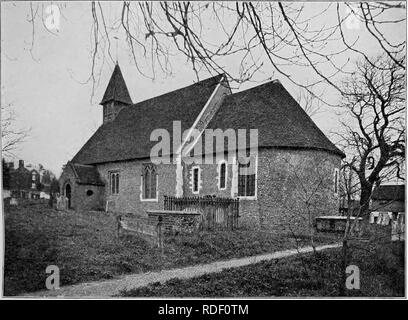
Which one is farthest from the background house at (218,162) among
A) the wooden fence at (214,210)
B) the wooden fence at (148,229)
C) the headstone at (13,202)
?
the headstone at (13,202)

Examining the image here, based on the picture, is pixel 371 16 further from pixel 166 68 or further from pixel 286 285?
pixel 286 285

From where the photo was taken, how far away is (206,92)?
15297 millimetres

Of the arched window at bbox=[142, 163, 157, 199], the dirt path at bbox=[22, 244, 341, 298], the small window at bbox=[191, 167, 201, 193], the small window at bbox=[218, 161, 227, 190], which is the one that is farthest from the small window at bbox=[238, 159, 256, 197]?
the arched window at bbox=[142, 163, 157, 199]

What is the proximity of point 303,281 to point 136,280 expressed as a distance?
2.49 meters

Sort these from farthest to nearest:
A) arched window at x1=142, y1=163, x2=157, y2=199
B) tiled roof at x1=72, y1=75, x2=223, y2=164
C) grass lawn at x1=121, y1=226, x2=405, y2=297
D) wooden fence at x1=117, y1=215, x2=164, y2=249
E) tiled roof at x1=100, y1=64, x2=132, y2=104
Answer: arched window at x1=142, y1=163, x2=157, y2=199 → tiled roof at x1=72, y1=75, x2=223, y2=164 → wooden fence at x1=117, y1=215, x2=164, y2=249 → tiled roof at x1=100, y1=64, x2=132, y2=104 → grass lawn at x1=121, y1=226, x2=405, y2=297

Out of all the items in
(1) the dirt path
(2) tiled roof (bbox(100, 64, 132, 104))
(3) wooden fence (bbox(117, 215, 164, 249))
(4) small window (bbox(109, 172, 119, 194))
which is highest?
(2) tiled roof (bbox(100, 64, 132, 104))

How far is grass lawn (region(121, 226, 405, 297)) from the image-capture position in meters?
4.25

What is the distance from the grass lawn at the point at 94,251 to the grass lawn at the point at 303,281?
1091 mm

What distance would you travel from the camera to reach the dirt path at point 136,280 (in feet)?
14.0

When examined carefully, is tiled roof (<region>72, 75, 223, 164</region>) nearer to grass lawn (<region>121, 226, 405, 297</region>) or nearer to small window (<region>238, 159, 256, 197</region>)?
small window (<region>238, 159, 256, 197</region>)

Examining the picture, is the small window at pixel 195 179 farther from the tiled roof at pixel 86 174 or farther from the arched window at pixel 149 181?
the tiled roof at pixel 86 174

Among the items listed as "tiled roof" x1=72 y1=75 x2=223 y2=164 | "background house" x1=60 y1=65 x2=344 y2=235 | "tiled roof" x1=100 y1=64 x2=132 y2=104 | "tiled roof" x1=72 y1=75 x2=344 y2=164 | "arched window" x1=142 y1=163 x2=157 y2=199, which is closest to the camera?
"tiled roof" x1=100 y1=64 x2=132 y2=104

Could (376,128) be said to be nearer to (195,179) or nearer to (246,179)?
(246,179)

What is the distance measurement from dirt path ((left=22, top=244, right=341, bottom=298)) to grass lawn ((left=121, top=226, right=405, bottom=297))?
11.3 inches
